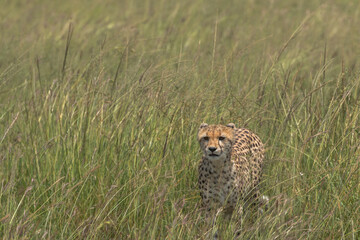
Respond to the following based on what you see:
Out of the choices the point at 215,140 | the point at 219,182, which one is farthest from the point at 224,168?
the point at 215,140

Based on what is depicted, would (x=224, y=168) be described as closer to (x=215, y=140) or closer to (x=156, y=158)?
(x=215, y=140)

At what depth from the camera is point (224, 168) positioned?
427cm

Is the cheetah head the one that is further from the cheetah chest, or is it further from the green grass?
the green grass

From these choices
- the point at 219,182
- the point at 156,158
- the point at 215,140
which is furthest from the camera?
the point at 156,158

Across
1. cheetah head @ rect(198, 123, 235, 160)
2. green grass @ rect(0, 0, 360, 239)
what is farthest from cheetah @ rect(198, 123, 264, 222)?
green grass @ rect(0, 0, 360, 239)

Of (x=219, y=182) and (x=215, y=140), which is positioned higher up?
(x=215, y=140)

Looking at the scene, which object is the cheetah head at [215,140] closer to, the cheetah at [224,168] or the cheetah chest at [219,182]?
the cheetah at [224,168]

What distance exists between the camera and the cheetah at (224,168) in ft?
13.4

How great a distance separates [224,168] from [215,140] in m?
0.29

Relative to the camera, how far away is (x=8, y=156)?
4.43 m

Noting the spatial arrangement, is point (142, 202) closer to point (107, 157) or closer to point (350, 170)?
point (107, 157)

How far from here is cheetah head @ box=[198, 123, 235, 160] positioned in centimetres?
404

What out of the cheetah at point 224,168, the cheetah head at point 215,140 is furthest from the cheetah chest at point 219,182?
the cheetah head at point 215,140

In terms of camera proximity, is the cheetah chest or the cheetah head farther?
the cheetah chest
